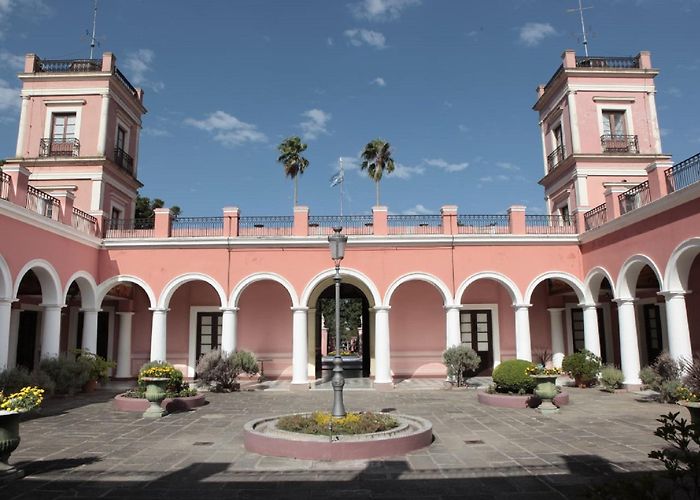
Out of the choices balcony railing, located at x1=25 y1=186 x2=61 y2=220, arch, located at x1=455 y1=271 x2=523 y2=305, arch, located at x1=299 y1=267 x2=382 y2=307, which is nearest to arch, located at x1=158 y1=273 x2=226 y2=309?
arch, located at x1=299 y1=267 x2=382 y2=307

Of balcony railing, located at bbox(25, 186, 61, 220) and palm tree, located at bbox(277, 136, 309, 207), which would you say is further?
palm tree, located at bbox(277, 136, 309, 207)

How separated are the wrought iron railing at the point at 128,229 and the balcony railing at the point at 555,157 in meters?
14.8

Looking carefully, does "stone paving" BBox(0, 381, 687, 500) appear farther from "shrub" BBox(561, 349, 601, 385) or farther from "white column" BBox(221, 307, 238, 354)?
"white column" BBox(221, 307, 238, 354)

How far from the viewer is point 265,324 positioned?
57.2ft

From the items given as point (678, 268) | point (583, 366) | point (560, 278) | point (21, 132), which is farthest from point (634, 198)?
point (21, 132)

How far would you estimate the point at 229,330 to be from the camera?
15.3m

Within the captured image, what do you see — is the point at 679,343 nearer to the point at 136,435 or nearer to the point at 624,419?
the point at 624,419

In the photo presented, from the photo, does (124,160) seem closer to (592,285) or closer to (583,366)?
(592,285)

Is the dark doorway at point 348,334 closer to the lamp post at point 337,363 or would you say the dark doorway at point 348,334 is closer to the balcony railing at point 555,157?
the lamp post at point 337,363

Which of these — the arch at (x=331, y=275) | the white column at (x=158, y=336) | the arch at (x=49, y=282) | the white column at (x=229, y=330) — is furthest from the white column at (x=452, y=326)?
the arch at (x=49, y=282)

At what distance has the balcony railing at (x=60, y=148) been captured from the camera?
1761 cm

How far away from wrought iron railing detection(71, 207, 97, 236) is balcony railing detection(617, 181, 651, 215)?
51.3ft

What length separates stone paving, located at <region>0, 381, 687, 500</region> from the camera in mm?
5391

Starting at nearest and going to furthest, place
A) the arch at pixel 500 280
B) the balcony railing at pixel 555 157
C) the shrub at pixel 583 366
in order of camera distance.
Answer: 1. the shrub at pixel 583 366
2. the arch at pixel 500 280
3. the balcony railing at pixel 555 157
